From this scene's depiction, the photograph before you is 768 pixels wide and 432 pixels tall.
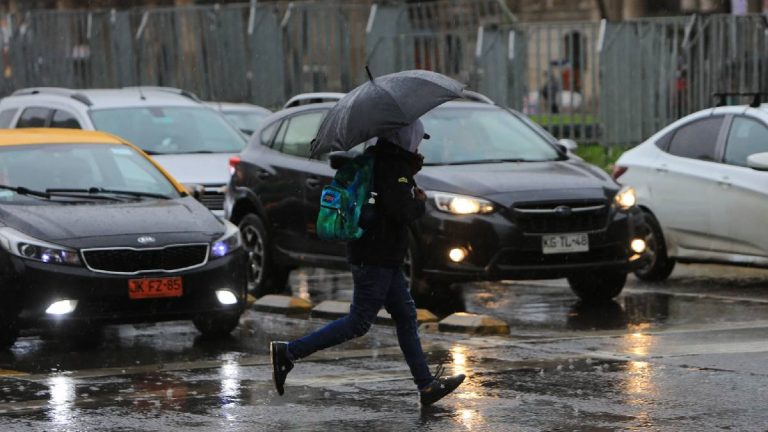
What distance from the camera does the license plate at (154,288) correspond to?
1128 cm

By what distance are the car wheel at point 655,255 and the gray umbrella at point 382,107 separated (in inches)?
268

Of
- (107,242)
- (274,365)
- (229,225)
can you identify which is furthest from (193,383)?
(229,225)

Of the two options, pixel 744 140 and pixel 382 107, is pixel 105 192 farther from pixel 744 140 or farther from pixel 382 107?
pixel 744 140

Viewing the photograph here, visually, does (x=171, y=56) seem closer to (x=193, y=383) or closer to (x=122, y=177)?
(x=122, y=177)

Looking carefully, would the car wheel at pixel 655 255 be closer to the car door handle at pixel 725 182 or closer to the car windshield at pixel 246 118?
the car door handle at pixel 725 182

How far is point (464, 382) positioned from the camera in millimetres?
9539

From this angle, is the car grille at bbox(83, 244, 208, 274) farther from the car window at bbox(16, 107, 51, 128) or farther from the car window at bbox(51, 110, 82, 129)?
the car window at bbox(16, 107, 51, 128)

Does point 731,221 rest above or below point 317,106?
below

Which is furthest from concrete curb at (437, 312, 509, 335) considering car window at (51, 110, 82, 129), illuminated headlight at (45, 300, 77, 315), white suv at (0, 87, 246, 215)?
car window at (51, 110, 82, 129)

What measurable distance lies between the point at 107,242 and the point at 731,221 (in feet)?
18.8

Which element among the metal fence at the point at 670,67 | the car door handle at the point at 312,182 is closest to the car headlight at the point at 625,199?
the car door handle at the point at 312,182

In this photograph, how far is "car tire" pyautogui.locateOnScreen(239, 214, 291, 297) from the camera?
604 inches

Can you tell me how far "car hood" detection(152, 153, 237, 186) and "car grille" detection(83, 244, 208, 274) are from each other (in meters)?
5.35

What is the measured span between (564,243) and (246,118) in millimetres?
12177
